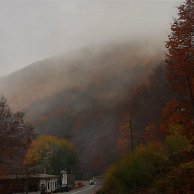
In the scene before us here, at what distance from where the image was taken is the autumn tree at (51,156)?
10100 centimetres

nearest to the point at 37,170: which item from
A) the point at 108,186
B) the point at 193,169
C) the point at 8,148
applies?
the point at 8,148

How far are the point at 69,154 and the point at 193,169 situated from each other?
8547 cm

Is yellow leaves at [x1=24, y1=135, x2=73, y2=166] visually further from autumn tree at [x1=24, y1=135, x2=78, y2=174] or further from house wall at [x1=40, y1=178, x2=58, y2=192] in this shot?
house wall at [x1=40, y1=178, x2=58, y2=192]

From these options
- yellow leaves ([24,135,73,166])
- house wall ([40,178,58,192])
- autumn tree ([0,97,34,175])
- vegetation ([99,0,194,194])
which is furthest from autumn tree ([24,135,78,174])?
vegetation ([99,0,194,194])

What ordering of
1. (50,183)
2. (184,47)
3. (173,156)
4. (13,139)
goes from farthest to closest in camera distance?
(50,183) → (13,139) → (173,156) → (184,47)

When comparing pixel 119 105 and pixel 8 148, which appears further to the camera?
pixel 119 105

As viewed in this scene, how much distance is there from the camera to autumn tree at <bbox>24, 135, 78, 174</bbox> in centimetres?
10100

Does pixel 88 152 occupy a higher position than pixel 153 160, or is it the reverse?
pixel 88 152

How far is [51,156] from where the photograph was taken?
337ft

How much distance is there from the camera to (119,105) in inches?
6663

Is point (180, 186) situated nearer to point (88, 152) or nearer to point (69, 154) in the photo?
point (69, 154)

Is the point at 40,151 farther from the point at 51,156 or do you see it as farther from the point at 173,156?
the point at 173,156

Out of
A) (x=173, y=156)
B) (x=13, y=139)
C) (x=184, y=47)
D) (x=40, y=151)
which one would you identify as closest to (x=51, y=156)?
(x=40, y=151)

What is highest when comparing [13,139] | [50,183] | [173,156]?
[13,139]
